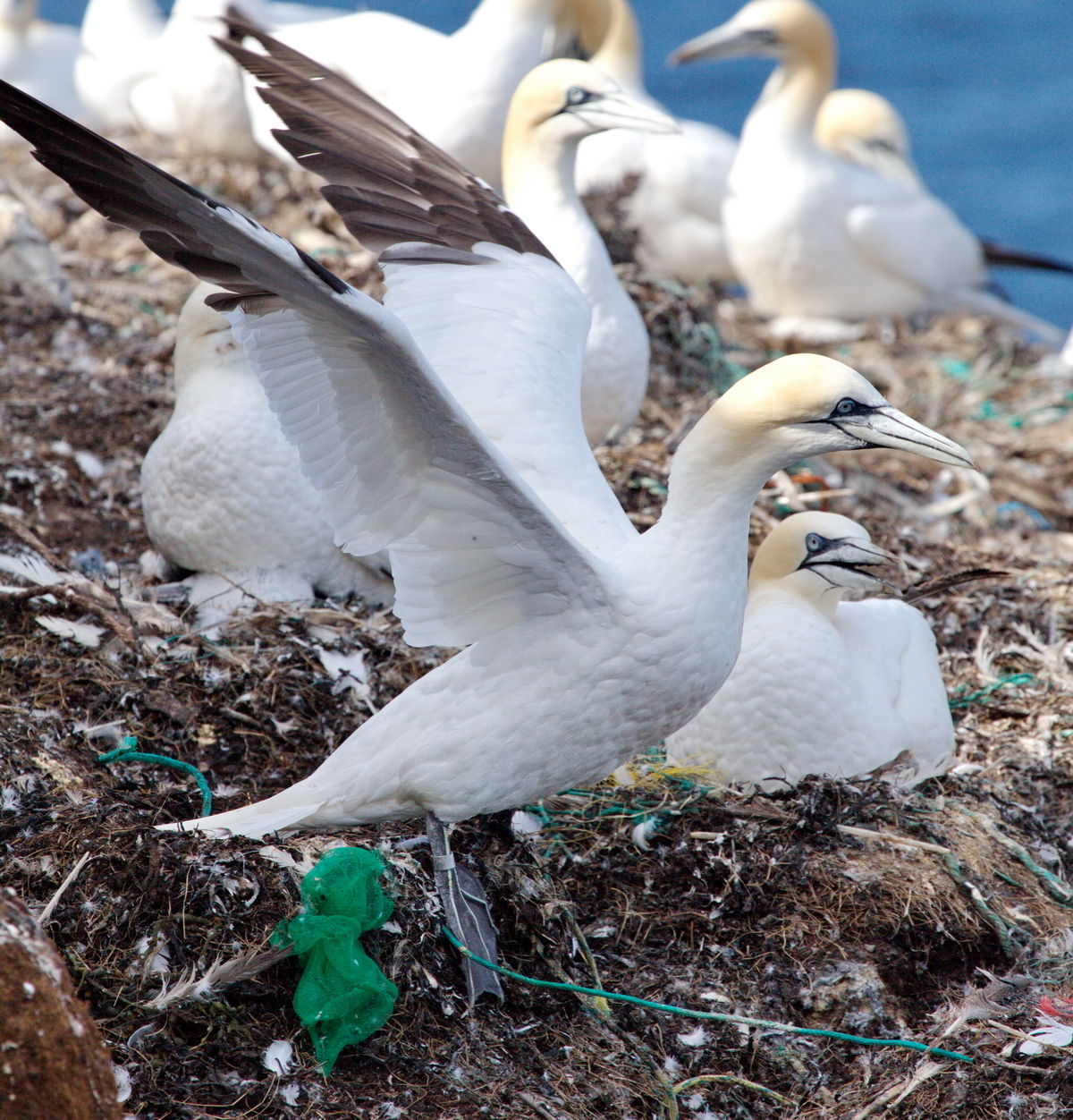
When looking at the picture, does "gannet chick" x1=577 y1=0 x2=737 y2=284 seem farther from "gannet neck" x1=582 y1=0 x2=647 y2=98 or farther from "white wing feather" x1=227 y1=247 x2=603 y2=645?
"white wing feather" x1=227 y1=247 x2=603 y2=645

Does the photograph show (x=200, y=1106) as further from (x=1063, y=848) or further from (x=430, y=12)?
(x=430, y=12)

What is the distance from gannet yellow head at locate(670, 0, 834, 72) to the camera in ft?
25.9

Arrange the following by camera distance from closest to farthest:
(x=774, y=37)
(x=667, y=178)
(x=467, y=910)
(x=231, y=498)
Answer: (x=467, y=910) < (x=231, y=498) < (x=667, y=178) < (x=774, y=37)

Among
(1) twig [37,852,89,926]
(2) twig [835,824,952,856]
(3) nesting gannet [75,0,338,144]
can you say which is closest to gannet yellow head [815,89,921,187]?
(3) nesting gannet [75,0,338,144]

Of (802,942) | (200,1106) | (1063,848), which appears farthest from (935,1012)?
(200,1106)

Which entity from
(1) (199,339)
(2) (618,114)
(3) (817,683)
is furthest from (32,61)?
(3) (817,683)

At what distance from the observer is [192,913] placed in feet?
8.38

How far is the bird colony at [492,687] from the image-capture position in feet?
8.04

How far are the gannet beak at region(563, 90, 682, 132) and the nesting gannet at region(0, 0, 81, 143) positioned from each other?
5.09m

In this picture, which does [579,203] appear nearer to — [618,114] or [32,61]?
[618,114]

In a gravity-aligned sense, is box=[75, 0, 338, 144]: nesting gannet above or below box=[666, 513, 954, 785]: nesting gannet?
above

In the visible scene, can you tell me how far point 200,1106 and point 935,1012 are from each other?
4.80 ft

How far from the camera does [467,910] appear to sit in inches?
110

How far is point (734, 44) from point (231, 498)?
539 cm
